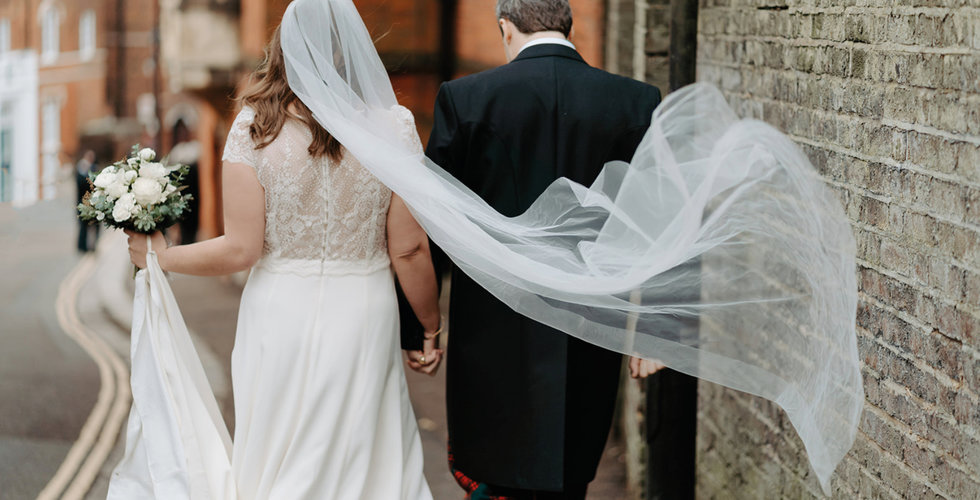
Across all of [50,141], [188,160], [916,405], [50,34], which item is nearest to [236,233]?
[916,405]

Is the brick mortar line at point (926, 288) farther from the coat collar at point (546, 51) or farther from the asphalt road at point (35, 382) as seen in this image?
the asphalt road at point (35, 382)

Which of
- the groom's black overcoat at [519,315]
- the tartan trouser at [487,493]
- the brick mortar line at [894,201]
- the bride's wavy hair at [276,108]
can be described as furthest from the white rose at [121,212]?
the brick mortar line at [894,201]

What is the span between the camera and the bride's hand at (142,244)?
151 inches

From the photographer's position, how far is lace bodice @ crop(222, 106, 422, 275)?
349 centimetres

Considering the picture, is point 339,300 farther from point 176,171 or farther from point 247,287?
point 176,171

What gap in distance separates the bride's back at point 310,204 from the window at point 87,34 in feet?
120

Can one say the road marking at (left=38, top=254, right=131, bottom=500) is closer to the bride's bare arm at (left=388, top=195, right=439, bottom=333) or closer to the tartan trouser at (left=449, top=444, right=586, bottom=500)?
the tartan trouser at (left=449, top=444, right=586, bottom=500)

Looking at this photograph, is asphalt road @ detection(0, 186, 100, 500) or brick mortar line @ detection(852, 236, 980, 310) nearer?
brick mortar line @ detection(852, 236, 980, 310)

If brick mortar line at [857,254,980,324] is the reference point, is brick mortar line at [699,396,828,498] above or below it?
below

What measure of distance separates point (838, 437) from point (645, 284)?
742 mm

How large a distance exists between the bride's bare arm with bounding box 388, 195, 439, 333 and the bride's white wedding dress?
4cm

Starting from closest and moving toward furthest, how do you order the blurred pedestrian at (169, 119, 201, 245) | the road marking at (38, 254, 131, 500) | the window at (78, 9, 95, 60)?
the road marking at (38, 254, 131, 500) < the blurred pedestrian at (169, 119, 201, 245) < the window at (78, 9, 95, 60)

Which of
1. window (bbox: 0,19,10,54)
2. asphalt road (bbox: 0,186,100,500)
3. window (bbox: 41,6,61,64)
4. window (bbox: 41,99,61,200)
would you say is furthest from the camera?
window (bbox: 41,6,61,64)

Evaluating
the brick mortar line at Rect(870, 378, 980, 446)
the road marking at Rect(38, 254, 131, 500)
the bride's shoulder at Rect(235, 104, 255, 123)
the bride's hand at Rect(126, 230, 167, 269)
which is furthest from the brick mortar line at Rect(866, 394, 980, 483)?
the road marking at Rect(38, 254, 131, 500)
